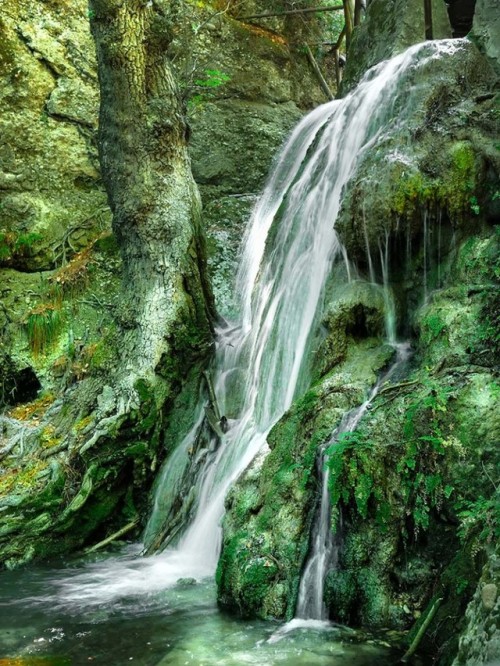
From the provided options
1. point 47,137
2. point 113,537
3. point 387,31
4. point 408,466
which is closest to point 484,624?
point 408,466

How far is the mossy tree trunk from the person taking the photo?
6762 millimetres

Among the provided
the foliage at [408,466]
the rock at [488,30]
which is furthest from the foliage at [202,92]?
the foliage at [408,466]

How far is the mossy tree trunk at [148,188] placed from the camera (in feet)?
22.2

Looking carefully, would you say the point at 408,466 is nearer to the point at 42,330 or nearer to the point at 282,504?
the point at 282,504

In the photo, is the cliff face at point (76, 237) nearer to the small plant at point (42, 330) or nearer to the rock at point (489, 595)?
the small plant at point (42, 330)

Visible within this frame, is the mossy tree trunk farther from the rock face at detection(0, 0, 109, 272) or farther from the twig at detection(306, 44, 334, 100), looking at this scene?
the twig at detection(306, 44, 334, 100)

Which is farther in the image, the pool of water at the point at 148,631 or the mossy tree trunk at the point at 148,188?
the mossy tree trunk at the point at 148,188

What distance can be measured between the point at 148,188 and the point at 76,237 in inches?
123

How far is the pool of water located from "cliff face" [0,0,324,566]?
3.83 feet

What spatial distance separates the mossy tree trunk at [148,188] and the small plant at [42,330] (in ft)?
6.21

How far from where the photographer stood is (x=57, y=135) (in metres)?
10.1

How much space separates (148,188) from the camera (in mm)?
6957

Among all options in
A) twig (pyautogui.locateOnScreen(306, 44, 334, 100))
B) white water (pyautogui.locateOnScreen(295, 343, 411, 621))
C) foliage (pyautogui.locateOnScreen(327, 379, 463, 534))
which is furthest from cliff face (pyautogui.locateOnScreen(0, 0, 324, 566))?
foliage (pyautogui.locateOnScreen(327, 379, 463, 534))

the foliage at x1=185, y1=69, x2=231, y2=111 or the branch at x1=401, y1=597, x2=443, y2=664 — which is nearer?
the branch at x1=401, y1=597, x2=443, y2=664
